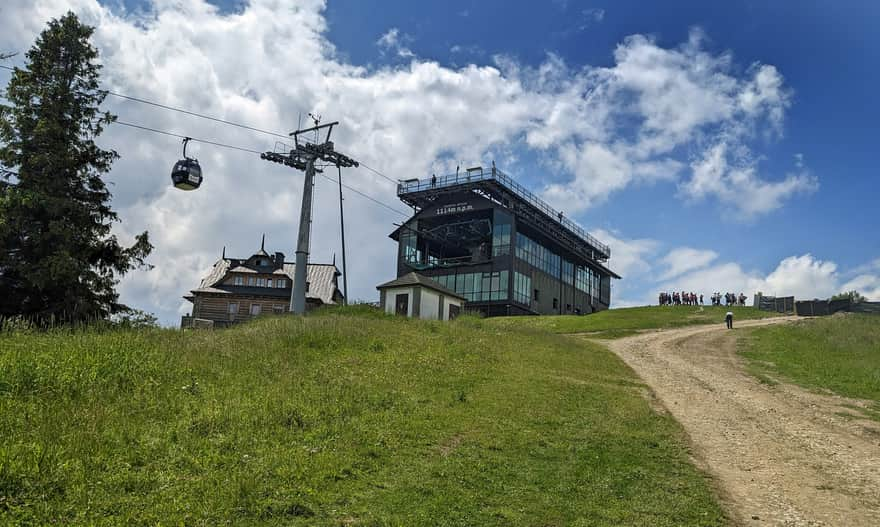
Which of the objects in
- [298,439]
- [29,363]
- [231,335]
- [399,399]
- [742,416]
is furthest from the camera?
[231,335]

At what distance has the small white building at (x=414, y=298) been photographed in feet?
130

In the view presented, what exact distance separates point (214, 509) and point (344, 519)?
1.69m

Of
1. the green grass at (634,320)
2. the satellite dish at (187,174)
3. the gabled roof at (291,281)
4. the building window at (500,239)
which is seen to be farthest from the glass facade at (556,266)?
the satellite dish at (187,174)

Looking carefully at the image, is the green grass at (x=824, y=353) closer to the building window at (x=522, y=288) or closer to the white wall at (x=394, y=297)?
the white wall at (x=394, y=297)

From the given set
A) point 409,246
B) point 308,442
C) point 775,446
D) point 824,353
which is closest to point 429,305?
point 824,353

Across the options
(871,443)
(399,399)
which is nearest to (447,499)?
(399,399)

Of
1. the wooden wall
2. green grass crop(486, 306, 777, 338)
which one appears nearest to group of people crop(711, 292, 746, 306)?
green grass crop(486, 306, 777, 338)

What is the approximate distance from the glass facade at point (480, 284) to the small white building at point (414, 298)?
2222cm

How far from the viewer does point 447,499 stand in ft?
31.8

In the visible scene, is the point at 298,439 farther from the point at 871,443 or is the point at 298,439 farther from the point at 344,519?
the point at 871,443

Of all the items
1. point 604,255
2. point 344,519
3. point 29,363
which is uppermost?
point 604,255

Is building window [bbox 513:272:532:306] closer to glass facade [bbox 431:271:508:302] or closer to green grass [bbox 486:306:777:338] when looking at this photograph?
glass facade [bbox 431:271:508:302]

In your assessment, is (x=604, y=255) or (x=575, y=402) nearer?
(x=575, y=402)

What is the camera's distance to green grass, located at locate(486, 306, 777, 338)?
47.7 metres
